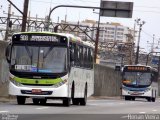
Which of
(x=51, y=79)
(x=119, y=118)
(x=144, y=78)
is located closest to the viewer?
(x=119, y=118)

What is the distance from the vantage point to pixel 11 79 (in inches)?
1022

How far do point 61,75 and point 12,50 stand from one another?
7.99ft

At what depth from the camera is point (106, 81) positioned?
64.4 metres

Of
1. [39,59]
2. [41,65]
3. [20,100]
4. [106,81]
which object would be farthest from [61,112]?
[106,81]

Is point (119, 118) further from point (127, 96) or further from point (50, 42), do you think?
point (127, 96)

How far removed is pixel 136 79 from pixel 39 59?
99.9 feet

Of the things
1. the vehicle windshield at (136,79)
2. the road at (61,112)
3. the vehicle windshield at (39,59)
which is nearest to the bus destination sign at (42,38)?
the vehicle windshield at (39,59)

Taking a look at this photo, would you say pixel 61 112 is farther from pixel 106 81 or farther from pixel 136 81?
pixel 106 81

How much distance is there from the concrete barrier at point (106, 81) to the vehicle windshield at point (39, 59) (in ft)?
106

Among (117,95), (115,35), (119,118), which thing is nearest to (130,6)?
(119,118)

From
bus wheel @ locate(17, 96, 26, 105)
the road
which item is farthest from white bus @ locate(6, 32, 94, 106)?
the road

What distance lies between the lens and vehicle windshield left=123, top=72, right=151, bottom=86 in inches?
2185

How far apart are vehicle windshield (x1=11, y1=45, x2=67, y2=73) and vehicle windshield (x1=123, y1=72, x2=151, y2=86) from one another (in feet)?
98.3

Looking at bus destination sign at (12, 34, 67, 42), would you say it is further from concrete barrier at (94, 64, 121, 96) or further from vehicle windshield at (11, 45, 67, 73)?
concrete barrier at (94, 64, 121, 96)
